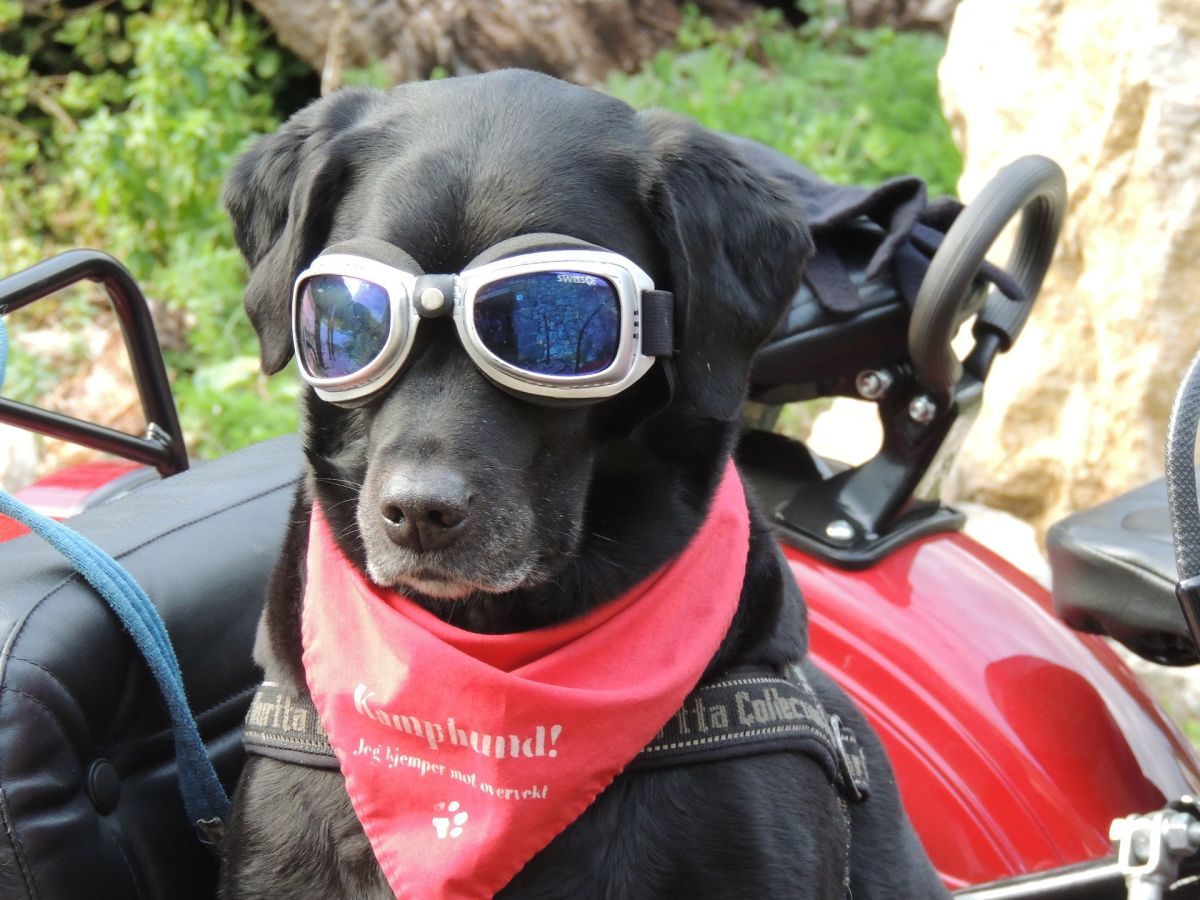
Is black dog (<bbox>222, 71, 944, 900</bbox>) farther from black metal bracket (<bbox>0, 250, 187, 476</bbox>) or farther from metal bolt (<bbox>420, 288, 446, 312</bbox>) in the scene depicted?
black metal bracket (<bbox>0, 250, 187, 476</bbox>)

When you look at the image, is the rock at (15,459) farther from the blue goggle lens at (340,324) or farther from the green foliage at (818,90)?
the green foliage at (818,90)

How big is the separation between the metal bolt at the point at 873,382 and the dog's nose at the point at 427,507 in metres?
1.20

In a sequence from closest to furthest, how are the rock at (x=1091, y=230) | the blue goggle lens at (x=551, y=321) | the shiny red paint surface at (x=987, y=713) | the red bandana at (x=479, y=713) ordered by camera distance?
1. the blue goggle lens at (x=551, y=321)
2. the red bandana at (x=479, y=713)
3. the shiny red paint surface at (x=987, y=713)
4. the rock at (x=1091, y=230)

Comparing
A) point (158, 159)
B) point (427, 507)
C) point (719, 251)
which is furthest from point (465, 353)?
point (158, 159)

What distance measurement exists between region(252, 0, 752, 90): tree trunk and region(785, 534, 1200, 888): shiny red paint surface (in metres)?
4.68

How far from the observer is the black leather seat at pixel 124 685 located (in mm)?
1485

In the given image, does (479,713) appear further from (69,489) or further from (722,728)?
(69,489)

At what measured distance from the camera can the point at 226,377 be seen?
5.06 metres

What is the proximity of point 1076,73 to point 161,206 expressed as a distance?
389 cm

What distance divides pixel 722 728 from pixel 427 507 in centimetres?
48

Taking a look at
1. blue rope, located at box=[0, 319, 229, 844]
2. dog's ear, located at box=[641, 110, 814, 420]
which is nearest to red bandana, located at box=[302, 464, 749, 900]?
blue rope, located at box=[0, 319, 229, 844]

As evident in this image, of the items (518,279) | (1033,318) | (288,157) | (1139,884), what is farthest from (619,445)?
(1033,318)

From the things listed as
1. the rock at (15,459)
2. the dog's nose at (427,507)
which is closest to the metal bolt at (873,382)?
the dog's nose at (427,507)

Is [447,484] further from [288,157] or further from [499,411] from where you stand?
[288,157]
